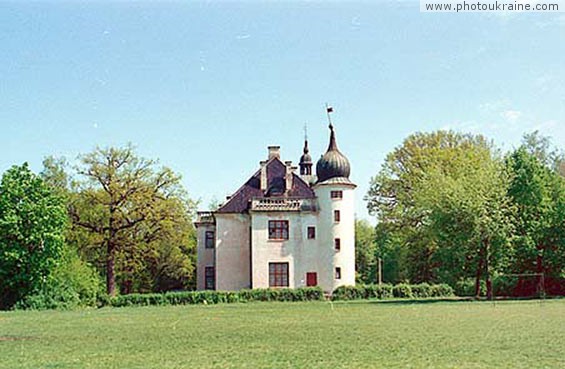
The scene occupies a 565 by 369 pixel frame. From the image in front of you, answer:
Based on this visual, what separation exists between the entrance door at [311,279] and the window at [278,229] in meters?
3.19

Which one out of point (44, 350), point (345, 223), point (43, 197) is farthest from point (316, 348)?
point (345, 223)

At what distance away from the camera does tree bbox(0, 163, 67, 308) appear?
43.9 m

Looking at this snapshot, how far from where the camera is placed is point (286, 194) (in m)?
54.6

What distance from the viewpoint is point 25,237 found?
4416 centimetres

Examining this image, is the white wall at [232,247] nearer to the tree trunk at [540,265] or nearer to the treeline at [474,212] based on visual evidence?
the treeline at [474,212]

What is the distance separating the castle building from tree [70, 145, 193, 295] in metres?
4.06

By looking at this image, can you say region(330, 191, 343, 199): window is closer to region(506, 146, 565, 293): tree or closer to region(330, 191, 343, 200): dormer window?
region(330, 191, 343, 200): dormer window

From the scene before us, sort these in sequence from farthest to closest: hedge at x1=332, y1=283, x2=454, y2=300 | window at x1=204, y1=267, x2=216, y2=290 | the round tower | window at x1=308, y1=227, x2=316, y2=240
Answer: window at x1=204, y1=267, x2=216, y2=290
window at x1=308, y1=227, x2=316, y2=240
the round tower
hedge at x1=332, y1=283, x2=454, y2=300

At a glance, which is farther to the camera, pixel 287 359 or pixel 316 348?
pixel 316 348

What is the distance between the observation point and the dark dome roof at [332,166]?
53.4m

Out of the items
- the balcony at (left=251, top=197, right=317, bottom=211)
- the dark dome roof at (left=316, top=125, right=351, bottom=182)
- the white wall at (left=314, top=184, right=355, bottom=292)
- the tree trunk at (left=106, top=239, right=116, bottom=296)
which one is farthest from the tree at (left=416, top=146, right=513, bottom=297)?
the tree trunk at (left=106, top=239, right=116, bottom=296)

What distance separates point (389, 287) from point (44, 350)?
34.2 meters

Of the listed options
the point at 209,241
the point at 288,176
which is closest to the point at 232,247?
the point at 209,241

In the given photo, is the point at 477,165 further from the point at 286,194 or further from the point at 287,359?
the point at 287,359
